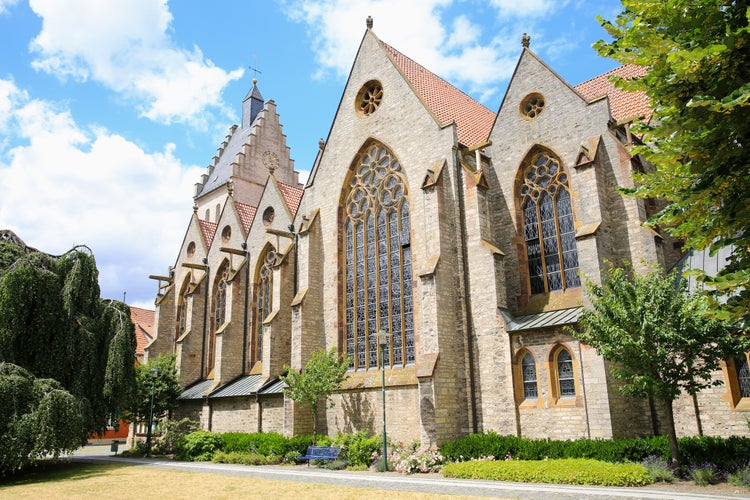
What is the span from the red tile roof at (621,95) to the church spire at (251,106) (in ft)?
101

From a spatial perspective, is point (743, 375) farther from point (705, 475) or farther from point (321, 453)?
point (321, 453)

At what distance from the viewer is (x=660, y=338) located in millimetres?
13391

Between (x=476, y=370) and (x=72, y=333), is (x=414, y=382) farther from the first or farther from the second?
(x=72, y=333)

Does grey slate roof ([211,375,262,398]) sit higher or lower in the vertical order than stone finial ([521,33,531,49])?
lower

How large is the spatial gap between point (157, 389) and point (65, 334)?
9.64m

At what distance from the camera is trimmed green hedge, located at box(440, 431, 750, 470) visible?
13.0 m

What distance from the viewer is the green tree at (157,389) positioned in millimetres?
29312

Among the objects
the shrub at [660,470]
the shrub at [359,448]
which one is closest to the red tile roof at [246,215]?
the shrub at [359,448]

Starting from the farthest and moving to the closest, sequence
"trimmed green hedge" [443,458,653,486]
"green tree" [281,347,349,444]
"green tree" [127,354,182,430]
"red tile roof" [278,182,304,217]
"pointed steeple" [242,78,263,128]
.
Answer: "pointed steeple" [242,78,263,128] → "red tile roof" [278,182,304,217] → "green tree" [127,354,182,430] → "green tree" [281,347,349,444] → "trimmed green hedge" [443,458,653,486]

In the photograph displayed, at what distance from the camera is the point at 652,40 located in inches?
272

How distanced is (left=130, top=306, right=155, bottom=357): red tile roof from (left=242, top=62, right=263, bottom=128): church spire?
1948 centimetres

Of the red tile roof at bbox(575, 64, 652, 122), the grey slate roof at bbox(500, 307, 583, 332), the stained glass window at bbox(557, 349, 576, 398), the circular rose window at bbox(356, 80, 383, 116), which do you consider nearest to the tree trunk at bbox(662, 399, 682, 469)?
the stained glass window at bbox(557, 349, 576, 398)

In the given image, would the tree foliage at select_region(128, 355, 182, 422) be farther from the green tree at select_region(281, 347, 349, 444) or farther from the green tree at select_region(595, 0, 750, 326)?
the green tree at select_region(595, 0, 750, 326)

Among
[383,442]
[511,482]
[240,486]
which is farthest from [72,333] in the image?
[511,482]
